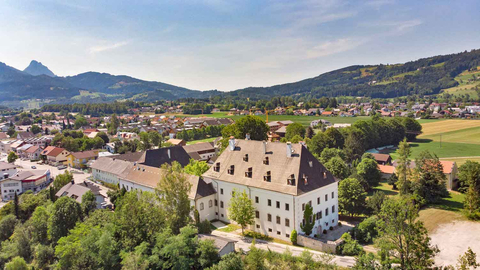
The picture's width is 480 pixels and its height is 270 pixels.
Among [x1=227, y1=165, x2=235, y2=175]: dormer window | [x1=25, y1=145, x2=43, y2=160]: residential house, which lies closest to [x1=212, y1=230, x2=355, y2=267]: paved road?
[x1=227, y1=165, x2=235, y2=175]: dormer window

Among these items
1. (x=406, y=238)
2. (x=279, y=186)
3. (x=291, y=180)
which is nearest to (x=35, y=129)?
(x=279, y=186)

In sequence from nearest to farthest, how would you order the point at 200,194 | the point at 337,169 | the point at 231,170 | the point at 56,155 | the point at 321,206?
1. the point at 321,206
2. the point at 200,194
3. the point at 231,170
4. the point at 337,169
5. the point at 56,155

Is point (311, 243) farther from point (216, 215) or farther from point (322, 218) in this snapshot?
point (216, 215)

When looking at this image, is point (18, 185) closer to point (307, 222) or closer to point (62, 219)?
point (62, 219)

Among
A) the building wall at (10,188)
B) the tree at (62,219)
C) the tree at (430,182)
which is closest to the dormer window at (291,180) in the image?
the tree at (430,182)

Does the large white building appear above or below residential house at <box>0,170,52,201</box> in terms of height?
above

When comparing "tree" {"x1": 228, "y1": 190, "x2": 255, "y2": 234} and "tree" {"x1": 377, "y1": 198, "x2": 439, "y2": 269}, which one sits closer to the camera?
"tree" {"x1": 377, "y1": 198, "x2": 439, "y2": 269}

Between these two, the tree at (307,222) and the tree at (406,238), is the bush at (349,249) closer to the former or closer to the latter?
the tree at (307,222)

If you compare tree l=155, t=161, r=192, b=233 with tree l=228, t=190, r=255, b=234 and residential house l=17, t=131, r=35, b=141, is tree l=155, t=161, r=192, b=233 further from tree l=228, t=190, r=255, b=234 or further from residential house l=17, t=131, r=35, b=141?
residential house l=17, t=131, r=35, b=141
